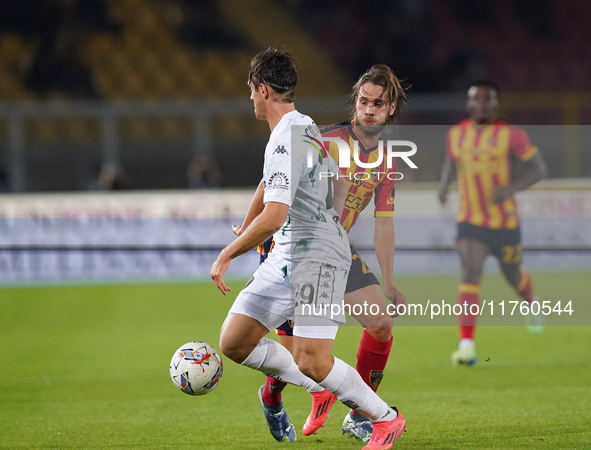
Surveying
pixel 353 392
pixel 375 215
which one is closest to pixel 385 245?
pixel 375 215

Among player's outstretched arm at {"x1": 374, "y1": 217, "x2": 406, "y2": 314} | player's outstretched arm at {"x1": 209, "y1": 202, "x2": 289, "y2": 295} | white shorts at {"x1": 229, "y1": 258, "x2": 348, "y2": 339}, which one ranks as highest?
player's outstretched arm at {"x1": 209, "y1": 202, "x2": 289, "y2": 295}

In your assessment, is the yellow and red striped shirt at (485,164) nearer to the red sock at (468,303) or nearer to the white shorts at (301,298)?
the red sock at (468,303)

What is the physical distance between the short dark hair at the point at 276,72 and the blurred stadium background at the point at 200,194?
730 millimetres

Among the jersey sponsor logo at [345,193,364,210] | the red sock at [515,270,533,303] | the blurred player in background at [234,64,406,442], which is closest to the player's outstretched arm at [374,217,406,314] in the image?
the blurred player in background at [234,64,406,442]

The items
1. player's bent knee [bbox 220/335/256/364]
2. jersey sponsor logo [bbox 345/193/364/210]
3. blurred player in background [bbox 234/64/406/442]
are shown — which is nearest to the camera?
player's bent knee [bbox 220/335/256/364]

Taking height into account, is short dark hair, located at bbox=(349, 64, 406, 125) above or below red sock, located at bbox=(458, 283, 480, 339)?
above

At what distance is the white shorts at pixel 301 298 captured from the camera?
343 centimetres

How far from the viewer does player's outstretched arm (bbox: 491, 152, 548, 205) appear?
20.6 ft

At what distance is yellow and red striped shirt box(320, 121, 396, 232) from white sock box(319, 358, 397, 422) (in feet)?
2.81

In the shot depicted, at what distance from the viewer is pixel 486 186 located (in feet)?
21.3

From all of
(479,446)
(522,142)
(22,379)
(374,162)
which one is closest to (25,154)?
(22,379)

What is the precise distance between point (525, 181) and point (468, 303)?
1056 mm

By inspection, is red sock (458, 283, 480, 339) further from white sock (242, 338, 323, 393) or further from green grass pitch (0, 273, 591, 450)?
white sock (242, 338, 323, 393)

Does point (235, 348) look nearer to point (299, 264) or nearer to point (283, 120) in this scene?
point (299, 264)
